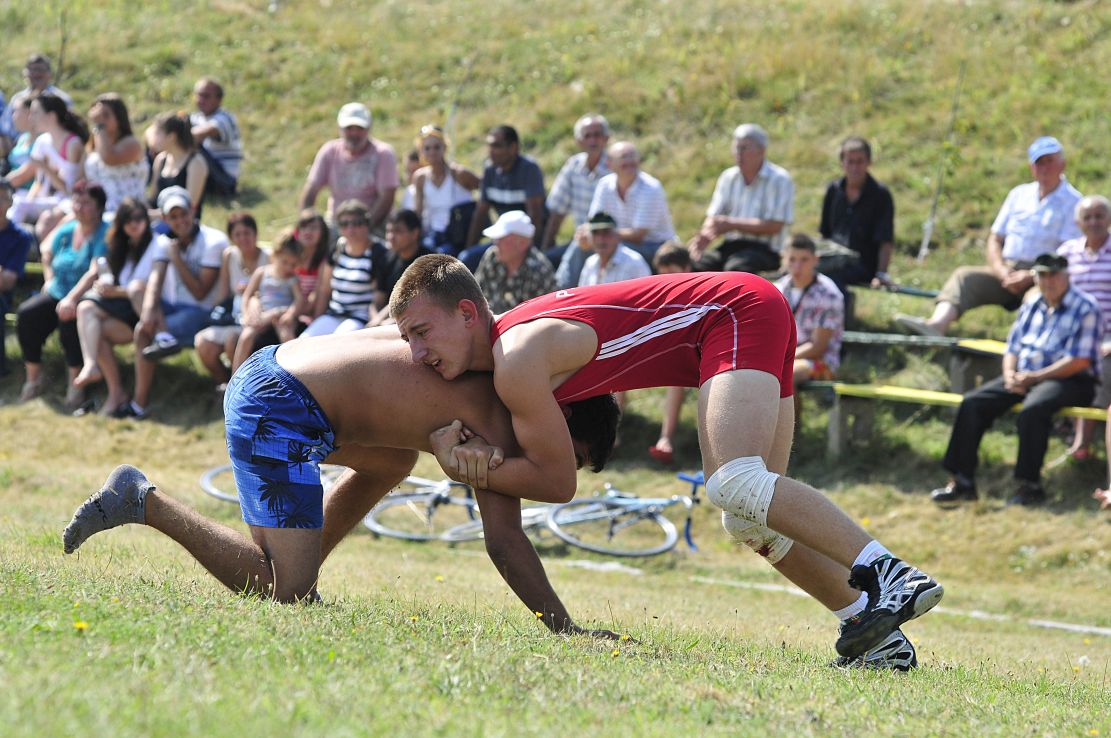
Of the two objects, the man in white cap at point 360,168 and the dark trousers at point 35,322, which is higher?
the man in white cap at point 360,168

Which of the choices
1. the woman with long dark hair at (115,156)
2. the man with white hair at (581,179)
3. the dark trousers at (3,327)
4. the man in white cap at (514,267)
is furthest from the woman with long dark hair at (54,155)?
the man in white cap at (514,267)

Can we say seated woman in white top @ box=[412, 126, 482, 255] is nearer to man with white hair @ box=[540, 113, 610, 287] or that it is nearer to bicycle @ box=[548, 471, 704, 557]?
man with white hair @ box=[540, 113, 610, 287]

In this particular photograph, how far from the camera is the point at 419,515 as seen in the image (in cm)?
1109

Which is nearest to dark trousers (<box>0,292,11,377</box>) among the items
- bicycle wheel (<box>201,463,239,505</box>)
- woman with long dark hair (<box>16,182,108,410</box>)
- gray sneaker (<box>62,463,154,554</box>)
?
Result: woman with long dark hair (<box>16,182,108,410</box>)

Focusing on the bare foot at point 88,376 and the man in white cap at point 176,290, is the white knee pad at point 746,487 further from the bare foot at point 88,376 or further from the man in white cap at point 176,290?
the bare foot at point 88,376

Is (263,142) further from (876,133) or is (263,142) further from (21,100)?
(876,133)

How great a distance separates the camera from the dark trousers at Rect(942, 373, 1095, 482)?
1019 cm

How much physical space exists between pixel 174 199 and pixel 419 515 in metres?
4.66

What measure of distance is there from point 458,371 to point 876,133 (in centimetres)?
1259

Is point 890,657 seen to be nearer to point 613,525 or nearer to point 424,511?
point 613,525

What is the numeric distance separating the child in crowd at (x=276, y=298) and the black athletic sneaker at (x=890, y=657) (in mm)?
8397

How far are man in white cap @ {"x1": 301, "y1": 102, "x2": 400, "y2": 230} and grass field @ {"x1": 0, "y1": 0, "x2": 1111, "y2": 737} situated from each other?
265 centimetres

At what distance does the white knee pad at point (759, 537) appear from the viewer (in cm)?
554

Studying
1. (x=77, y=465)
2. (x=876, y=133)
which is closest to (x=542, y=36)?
(x=876, y=133)
